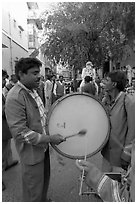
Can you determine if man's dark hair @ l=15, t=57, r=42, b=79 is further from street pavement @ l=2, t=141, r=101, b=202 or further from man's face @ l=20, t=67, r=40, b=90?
street pavement @ l=2, t=141, r=101, b=202

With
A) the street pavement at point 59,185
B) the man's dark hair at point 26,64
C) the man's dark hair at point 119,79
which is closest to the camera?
the man's dark hair at point 26,64

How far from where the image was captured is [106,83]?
2832mm

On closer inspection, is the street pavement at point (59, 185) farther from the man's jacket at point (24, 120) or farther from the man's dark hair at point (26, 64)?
the man's dark hair at point (26, 64)

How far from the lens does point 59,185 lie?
3.61 metres

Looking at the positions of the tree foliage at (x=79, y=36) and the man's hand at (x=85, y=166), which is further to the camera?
the tree foliage at (x=79, y=36)

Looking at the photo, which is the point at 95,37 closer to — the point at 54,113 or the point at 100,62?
the point at 100,62

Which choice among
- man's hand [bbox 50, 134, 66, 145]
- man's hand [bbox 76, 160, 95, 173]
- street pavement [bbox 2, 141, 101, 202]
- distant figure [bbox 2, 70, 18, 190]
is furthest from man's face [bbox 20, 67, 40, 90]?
distant figure [bbox 2, 70, 18, 190]

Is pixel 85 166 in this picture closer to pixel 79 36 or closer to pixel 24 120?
pixel 24 120

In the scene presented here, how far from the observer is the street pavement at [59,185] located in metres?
3.23

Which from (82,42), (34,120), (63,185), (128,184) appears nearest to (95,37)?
(82,42)

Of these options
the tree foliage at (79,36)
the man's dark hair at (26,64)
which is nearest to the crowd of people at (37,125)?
the man's dark hair at (26,64)

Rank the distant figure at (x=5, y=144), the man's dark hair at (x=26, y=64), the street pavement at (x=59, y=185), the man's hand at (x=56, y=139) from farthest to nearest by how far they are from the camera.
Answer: the distant figure at (x=5, y=144) → the street pavement at (x=59, y=185) → the man's dark hair at (x=26, y=64) → the man's hand at (x=56, y=139)

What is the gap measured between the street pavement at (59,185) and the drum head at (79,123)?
2.22 ft

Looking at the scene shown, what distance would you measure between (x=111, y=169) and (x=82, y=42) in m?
11.0
